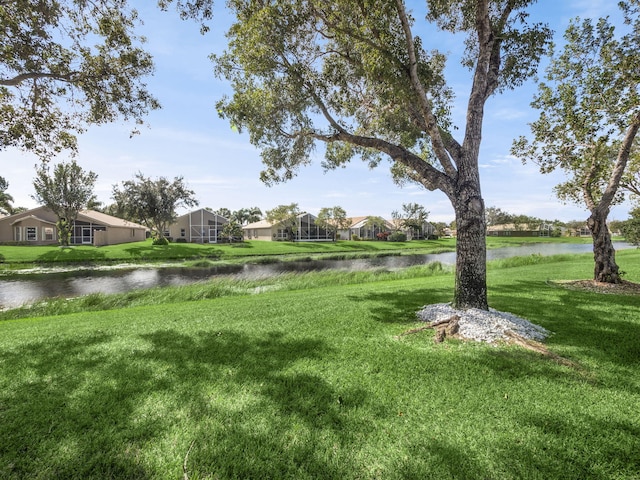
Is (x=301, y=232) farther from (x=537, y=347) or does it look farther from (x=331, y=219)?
(x=537, y=347)

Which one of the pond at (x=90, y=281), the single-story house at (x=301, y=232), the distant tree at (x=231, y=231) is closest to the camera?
the pond at (x=90, y=281)

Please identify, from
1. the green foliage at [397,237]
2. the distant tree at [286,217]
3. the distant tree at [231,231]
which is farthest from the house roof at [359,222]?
the distant tree at [231,231]

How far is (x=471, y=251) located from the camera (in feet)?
20.4

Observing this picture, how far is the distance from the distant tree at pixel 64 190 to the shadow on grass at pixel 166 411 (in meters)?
37.2

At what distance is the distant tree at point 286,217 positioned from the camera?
53.0 m

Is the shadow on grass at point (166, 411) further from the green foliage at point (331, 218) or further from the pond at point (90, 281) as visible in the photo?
the green foliage at point (331, 218)

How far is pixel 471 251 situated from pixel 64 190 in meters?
42.0

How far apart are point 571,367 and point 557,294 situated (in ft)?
19.0

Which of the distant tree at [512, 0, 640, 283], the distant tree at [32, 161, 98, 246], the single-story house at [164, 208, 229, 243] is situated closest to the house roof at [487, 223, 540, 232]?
the single-story house at [164, 208, 229, 243]

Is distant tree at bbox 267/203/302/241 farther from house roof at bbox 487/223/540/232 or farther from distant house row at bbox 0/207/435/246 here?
house roof at bbox 487/223/540/232

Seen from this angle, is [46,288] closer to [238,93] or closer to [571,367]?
[238,93]

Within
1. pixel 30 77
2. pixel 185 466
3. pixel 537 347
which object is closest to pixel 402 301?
pixel 537 347

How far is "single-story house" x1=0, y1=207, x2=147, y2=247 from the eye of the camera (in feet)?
Answer: 124

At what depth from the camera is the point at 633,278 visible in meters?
11.9
